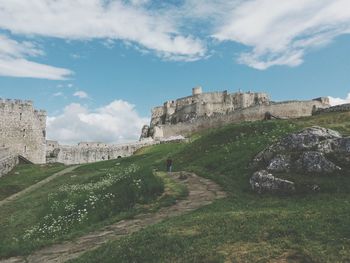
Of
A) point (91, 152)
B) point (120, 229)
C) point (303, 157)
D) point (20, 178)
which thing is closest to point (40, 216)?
point (120, 229)

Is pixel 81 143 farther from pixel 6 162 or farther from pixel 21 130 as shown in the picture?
pixel 6 162

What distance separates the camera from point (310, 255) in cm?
993

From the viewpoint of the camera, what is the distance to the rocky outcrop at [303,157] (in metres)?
17.9

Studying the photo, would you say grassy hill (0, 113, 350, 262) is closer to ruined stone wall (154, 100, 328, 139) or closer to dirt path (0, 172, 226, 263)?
dirt path (0, 172, 226, 263)

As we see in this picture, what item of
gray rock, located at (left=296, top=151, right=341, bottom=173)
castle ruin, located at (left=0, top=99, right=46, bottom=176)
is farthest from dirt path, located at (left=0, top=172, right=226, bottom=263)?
castle ruin, located at (left=0, top=99, right=46, bottom=176)

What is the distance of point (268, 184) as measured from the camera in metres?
17.8

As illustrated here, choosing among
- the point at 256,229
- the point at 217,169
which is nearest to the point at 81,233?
the point at 256,229

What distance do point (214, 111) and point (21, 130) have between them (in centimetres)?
5039

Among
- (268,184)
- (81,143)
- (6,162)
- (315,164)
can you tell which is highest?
(81,143)

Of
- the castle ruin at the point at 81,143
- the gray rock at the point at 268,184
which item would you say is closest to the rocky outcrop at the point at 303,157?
the gray rock at the point at 268,184

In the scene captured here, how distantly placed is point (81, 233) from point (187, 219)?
4253mm

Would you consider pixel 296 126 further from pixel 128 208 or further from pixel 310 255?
pixel 310 255

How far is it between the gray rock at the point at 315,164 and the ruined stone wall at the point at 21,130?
51.6 meters

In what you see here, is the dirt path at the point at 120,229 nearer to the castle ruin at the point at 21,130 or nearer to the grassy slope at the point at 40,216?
the grassy slope at the point at 40,216
